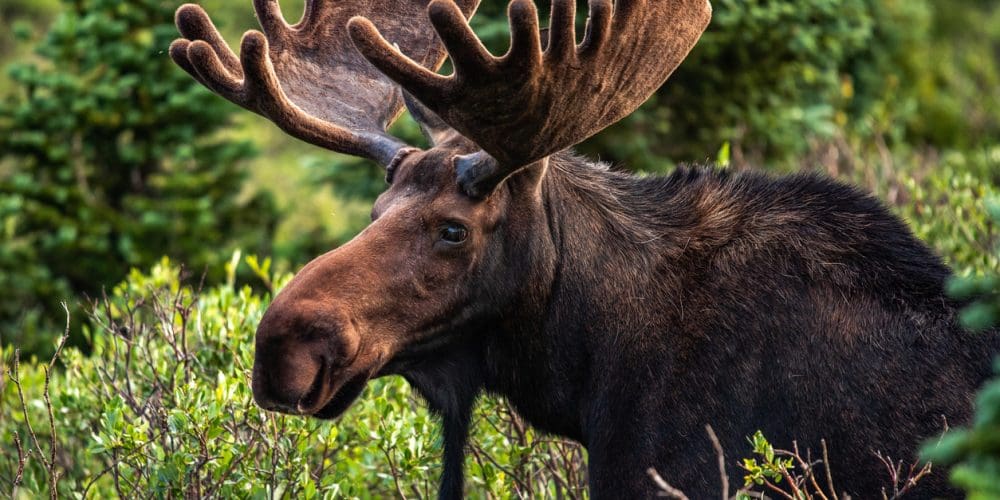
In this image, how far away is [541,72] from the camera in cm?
339

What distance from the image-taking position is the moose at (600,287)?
11.3 ft

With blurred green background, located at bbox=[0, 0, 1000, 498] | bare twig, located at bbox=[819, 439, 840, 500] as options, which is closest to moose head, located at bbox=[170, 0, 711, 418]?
bare twig, located at bbox=[819, 439, 840, 500]

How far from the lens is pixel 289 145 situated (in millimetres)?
16875

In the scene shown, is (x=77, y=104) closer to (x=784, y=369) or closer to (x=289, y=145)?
(x=784, y=369)

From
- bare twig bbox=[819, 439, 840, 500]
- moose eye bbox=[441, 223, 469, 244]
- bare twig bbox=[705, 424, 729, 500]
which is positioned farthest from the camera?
moose eye bbox=[441, 223, 469, 244]

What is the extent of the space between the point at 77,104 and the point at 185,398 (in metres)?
4.54

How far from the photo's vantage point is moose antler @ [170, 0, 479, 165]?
3902 millimetres

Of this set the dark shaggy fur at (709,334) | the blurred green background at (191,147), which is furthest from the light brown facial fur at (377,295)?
the blurred green background at (191,147)

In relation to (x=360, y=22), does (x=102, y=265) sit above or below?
below

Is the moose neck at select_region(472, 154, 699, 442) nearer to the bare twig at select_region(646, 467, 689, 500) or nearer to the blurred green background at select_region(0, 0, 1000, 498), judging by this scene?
the bare twig at select_region(646, 467, 689, 500)

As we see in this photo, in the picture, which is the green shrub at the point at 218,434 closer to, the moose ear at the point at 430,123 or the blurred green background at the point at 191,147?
the moose ear at the point at 430,123

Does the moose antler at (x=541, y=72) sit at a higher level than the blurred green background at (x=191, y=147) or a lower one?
higher

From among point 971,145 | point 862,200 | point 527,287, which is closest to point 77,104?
point 527,287

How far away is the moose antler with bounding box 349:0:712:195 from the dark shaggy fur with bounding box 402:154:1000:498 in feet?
1.08
